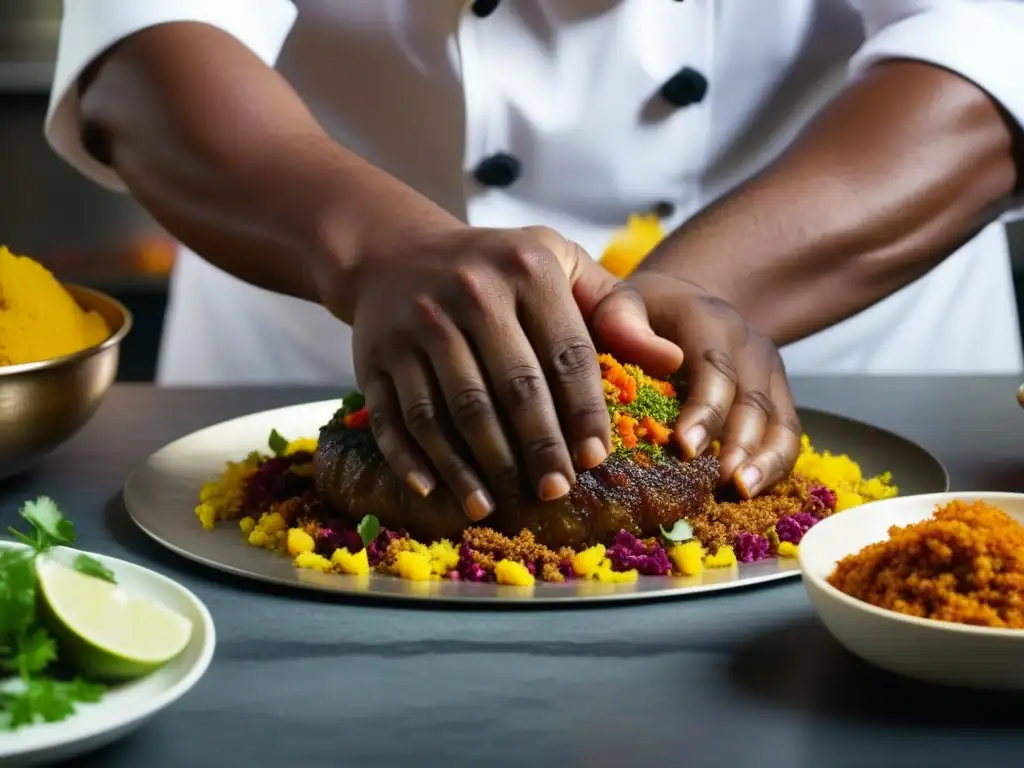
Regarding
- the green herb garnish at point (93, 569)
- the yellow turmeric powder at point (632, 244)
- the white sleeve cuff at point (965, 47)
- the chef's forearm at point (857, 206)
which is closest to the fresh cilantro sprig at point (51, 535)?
the green herb garnish at point (93, 569)

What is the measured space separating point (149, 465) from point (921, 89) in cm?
98

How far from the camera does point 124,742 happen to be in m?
0.84

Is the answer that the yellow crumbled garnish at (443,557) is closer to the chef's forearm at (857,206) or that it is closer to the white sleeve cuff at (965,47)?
the chef's forearm at (857,206)

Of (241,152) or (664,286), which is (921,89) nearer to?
(664,286)

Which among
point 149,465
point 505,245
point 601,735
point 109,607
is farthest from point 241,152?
point 601,735

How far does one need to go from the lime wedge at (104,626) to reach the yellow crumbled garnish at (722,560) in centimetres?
44

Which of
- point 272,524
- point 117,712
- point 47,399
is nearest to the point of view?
point 117,712

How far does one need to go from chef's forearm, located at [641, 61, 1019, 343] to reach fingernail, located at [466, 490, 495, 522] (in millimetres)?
473

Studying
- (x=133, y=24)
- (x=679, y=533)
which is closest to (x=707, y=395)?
(x=679, y=533)

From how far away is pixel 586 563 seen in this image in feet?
3.63

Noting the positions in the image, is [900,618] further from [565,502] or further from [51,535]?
[51,535]

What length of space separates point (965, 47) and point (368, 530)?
3.16 ft

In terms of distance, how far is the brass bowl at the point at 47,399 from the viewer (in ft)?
4.22

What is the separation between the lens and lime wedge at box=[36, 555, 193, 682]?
0.84 meters
